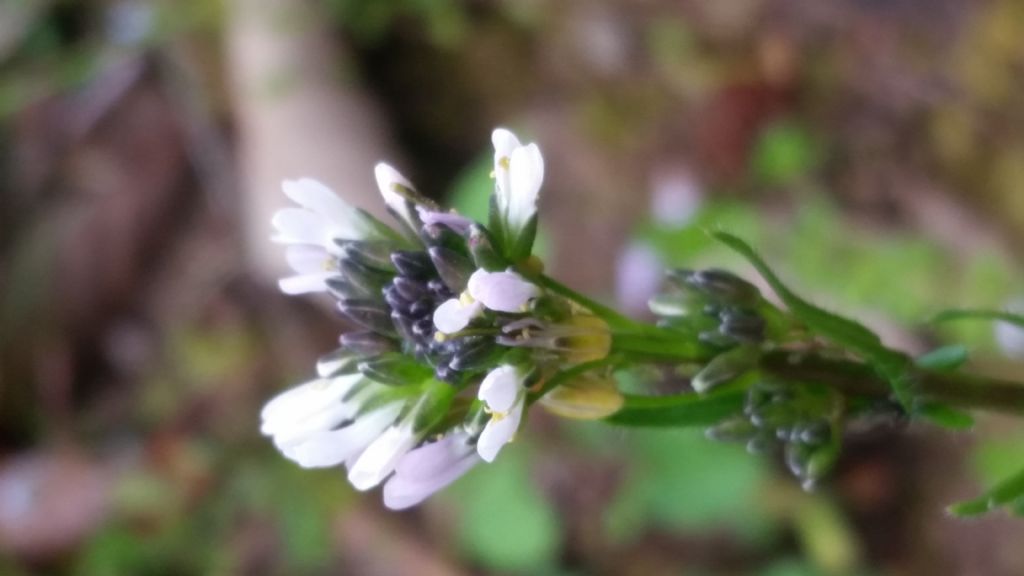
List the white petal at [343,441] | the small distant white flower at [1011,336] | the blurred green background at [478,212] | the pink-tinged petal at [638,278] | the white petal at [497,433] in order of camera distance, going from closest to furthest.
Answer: the white petal at [497,433], the white petal at [343,441], the small distant white flower at [1011,336], the blurred green background at [478,212], the pink-tinged petal at [638,278]

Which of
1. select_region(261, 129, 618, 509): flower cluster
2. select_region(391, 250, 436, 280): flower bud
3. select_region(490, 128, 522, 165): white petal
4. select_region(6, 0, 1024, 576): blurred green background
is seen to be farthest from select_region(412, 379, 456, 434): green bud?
select_region(6, 0, 1024, 576): blurred green background

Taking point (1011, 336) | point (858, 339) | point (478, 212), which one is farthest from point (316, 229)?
point (1011, 336)

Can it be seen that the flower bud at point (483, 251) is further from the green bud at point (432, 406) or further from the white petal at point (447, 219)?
the green bud at point (432, 406)

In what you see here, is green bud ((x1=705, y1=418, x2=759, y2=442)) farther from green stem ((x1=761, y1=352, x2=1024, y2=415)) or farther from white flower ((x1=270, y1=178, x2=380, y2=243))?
white flower ((x1=270, y1=178, x2=380, y2=243))

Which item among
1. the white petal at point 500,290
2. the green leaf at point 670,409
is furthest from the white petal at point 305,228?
the green leaf at point 670,409

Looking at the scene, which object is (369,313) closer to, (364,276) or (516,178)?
(364,276)

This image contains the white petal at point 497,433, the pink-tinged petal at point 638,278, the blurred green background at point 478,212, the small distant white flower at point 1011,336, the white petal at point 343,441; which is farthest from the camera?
the pink-tinged petal at point 638,278
